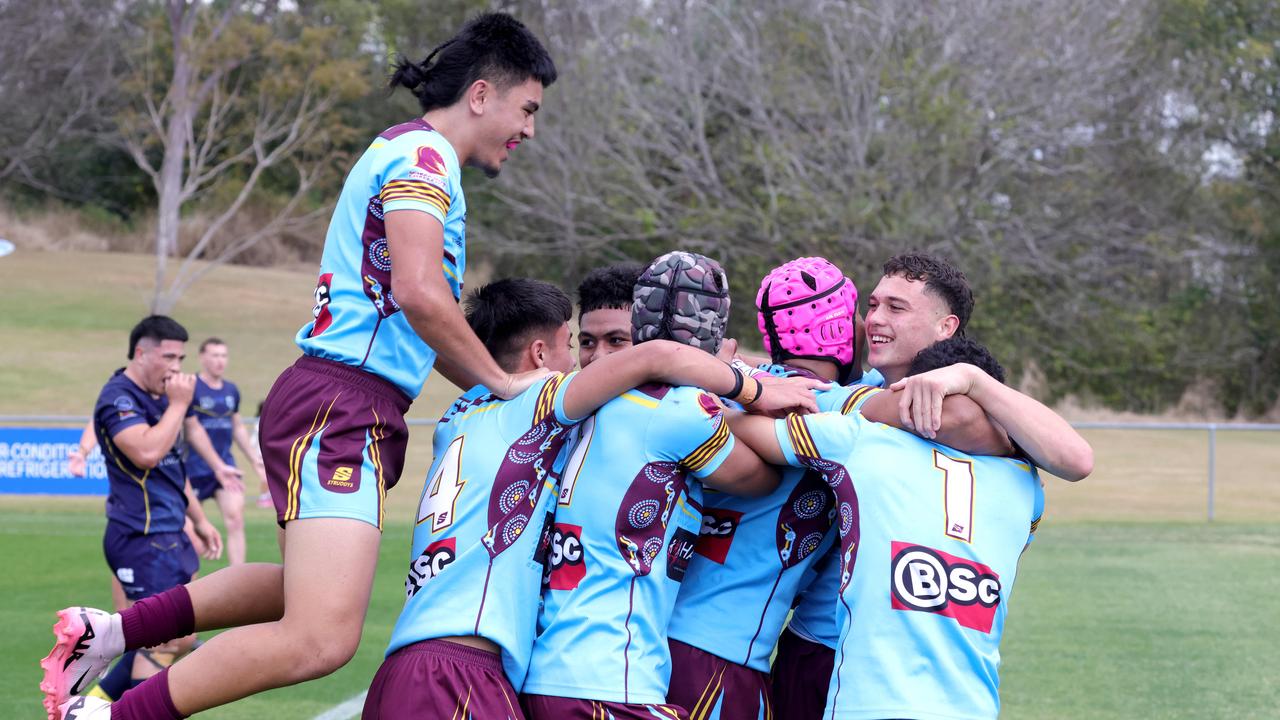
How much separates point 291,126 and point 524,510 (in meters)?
32.4

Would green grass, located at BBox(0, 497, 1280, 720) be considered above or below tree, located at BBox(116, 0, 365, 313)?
below

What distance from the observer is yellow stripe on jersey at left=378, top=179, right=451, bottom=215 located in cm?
385

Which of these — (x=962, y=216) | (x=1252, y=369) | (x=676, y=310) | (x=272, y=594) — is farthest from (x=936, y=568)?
(x=1252, y=369)

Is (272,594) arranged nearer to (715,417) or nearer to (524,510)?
(524,510)

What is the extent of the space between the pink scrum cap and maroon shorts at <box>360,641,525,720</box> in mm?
1218

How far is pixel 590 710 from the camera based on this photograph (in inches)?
126

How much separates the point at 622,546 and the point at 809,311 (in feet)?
2.99

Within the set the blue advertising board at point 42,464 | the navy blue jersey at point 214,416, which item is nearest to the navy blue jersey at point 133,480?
the navy blue jersey at point 214,416

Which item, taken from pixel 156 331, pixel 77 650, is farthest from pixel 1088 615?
pixel 77 650

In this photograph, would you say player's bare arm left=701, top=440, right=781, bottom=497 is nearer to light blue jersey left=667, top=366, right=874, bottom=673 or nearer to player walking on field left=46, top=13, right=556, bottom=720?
light blue jersey left=667, top=366, right=874, bottom=673

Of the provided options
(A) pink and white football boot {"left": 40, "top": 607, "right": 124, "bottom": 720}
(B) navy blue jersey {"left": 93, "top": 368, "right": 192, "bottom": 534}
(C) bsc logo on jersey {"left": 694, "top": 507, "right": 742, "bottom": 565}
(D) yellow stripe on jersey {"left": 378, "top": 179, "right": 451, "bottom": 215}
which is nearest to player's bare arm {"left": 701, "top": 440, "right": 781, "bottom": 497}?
(C) bsc logo on jersey {"left": 694, "top": 507, "right": 742, "bottom": 565}

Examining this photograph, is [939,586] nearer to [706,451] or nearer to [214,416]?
[706,451]

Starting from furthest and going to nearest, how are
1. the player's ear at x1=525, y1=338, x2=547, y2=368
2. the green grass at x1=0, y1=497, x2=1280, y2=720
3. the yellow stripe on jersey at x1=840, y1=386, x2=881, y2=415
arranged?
the green grass at x1=0, y1=497, x2=1280, y2=720 → the player's ear at x1=525, y1=338, x2=547, y2=368 → the yellow stripe on jersey at x1=840, y1=386, x2=881, y2=415

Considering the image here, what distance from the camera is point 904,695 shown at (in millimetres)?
3160
